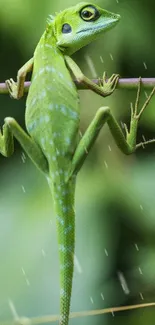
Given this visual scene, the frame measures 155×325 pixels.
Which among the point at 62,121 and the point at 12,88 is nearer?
the point at 62,121

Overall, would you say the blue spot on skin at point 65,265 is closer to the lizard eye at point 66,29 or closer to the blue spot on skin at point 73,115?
the blue spot on skin at point 73,115

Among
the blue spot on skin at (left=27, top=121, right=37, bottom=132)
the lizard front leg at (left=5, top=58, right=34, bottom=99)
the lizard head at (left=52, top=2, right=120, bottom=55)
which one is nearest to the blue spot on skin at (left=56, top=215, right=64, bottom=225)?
the blue spot on skin at (left=27, top=121, right=37, bottom=132)

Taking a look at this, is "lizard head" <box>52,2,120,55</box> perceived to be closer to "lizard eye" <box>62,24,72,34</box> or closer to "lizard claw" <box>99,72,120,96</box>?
"lizard eye" <box>62,24,72,34</box>

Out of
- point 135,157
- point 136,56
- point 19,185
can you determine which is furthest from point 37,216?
point 136,56

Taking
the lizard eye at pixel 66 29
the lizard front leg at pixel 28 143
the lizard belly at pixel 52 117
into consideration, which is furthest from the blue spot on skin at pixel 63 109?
the lizard eye at pixel 66 29

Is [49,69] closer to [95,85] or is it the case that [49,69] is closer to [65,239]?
[95,85]

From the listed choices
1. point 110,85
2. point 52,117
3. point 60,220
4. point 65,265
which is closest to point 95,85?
point 110,85
